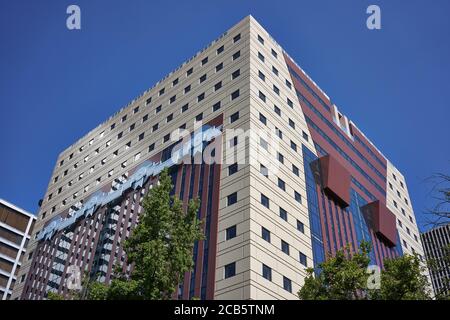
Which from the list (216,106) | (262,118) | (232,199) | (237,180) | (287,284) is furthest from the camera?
(216,106)

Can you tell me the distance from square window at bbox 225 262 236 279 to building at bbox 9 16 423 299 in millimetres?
167

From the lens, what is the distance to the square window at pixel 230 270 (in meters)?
39.0

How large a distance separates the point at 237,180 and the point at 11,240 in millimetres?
71811

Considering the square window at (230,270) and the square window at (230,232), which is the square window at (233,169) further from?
the square window at (230,270)

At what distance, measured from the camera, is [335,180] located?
5694cm

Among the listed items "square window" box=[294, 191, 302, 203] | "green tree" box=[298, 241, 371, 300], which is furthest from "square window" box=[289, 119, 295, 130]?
"green tree" box=[298, 241, 371, 300]

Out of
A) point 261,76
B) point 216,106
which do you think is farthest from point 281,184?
point 261,76

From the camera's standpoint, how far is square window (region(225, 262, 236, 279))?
38969 millimetres

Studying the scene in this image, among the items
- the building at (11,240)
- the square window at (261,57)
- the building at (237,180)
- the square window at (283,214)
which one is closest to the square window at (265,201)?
the building at (237,180)

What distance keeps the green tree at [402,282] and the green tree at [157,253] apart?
953 centimetres

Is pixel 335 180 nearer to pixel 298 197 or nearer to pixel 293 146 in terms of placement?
pixel 293 146
